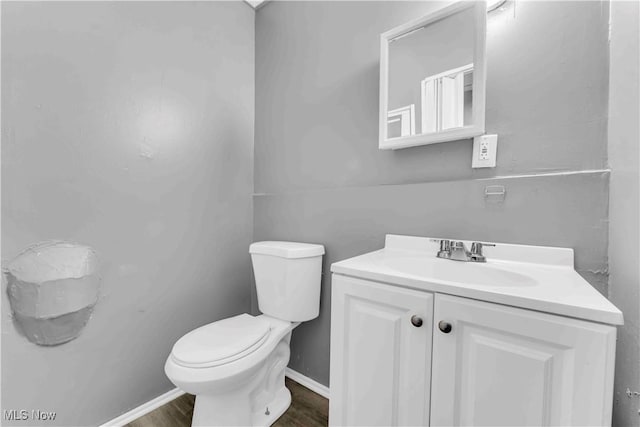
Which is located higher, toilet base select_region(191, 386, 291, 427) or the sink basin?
the sink basin

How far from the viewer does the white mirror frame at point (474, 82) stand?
93 cm

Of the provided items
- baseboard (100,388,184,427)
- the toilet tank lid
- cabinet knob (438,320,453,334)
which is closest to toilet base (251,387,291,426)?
baseboard (100,388,184,427)

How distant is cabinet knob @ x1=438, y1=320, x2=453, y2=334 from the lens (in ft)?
1.99

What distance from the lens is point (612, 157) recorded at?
2.50 ft

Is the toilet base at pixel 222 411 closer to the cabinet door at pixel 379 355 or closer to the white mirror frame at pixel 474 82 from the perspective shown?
the cabinet door at pixel 379 355

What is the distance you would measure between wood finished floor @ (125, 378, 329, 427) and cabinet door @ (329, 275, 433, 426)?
52cm

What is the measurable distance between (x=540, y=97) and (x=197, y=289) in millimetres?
1742

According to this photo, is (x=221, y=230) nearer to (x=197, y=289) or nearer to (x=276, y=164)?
(x=197, y=289)

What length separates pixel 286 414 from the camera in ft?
4.07

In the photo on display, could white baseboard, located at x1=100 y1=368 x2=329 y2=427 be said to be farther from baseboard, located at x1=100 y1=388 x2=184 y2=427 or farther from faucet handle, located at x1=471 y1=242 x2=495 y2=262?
faucet handle, located at x1=471 y1=242 x2=495 y2=262

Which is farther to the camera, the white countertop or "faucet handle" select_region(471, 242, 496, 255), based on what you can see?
"faucet handle" select_region(471, 242, 496, 255)

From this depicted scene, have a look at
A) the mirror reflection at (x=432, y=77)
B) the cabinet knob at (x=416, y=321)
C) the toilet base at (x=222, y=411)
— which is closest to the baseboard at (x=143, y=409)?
the toilet base at (x=222, y=411)

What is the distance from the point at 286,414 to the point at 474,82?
64.6 inches

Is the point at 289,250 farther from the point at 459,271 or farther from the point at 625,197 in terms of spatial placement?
the point at 625,197
